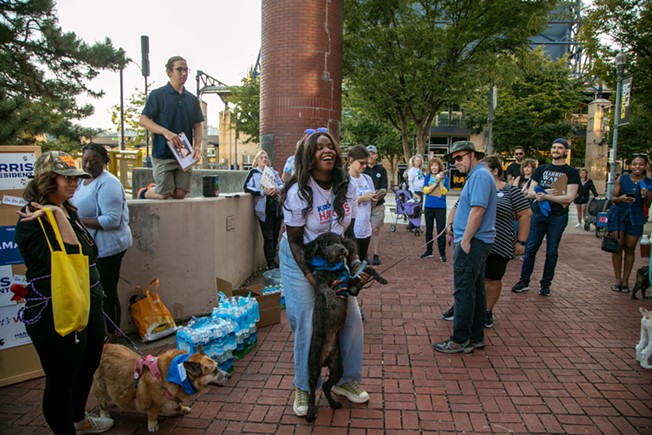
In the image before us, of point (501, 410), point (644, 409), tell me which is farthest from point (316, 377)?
point (644, 409)

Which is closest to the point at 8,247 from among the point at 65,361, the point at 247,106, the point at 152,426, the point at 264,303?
the point at 65,361

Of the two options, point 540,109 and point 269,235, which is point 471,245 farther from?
point 540,109

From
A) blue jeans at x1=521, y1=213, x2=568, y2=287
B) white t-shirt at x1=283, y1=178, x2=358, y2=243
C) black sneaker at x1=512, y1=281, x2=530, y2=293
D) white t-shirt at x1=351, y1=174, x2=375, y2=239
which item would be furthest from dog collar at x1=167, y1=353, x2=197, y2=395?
blue jeans at x1=521, y1=213, x2=568, y2=287

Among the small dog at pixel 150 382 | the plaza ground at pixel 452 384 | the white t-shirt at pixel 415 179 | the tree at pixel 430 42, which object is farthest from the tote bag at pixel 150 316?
the tree at pixel 430 42

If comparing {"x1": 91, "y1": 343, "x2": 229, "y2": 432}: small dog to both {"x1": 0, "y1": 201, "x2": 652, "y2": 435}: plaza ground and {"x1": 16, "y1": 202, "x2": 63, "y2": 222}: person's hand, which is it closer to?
{"x1": 0, "y1": 201, "x2": 652, "y2": 435}: plaza ground

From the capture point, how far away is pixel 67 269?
8.20 feet

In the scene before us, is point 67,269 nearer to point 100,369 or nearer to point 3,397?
point 100,369

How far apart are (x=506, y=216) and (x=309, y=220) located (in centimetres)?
273

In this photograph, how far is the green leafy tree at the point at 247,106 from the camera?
33.1 meters

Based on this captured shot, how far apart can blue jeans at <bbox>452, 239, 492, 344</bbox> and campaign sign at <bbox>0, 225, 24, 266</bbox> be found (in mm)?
3892

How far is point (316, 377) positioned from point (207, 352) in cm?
117

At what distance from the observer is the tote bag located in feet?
14.8

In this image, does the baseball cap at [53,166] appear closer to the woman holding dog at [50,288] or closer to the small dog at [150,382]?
the woman holding dog at [50,288]

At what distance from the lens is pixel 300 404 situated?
3.29 metres
